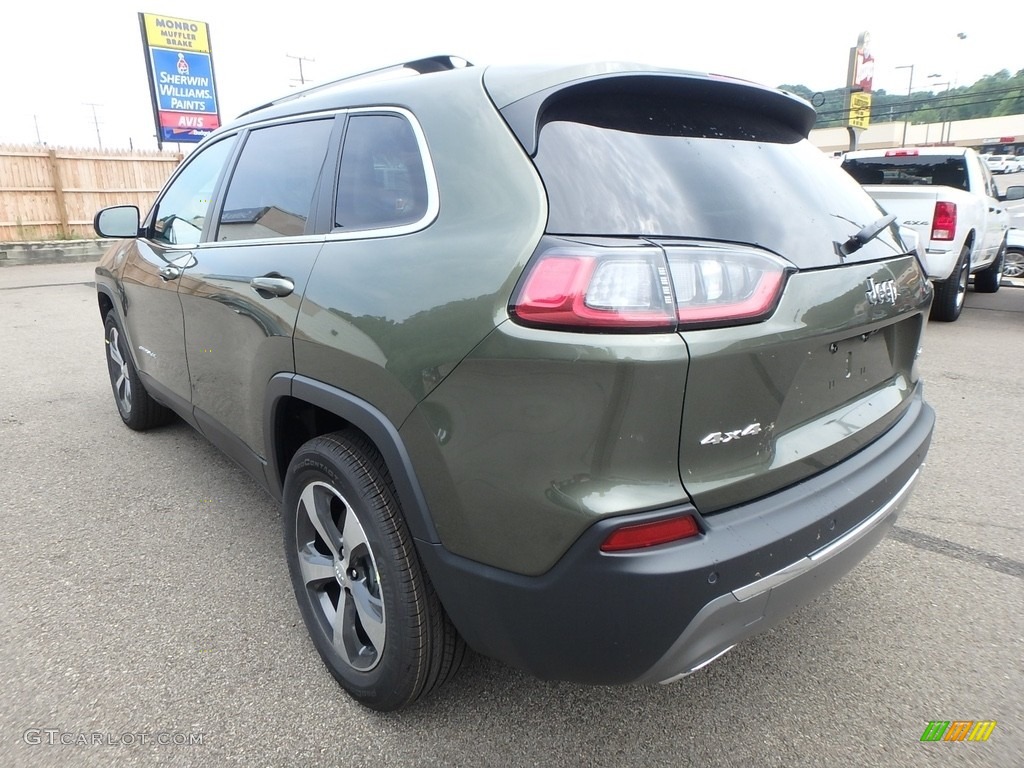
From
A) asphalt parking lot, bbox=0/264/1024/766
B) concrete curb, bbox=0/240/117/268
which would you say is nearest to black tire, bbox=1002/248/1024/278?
asphalt parking lot, bbox=0/264/1024/766

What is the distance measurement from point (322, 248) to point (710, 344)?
123 centimetres

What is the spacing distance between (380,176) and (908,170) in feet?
26.7

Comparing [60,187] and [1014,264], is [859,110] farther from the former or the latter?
[60,187]

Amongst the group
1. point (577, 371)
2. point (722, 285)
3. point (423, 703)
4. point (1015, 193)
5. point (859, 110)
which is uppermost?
point (859, 110)

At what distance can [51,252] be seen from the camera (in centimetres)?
1542

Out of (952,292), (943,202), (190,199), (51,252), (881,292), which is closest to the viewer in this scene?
(881,292)

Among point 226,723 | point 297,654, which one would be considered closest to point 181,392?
point 297,654

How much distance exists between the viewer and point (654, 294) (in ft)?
4.73

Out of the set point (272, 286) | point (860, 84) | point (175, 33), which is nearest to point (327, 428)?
point (272, 286)

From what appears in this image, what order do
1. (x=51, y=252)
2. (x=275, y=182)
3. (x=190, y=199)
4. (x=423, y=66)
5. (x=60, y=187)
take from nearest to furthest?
(x=423, y=66) < (x=275, y=182) < (x=190, y=199) < (x=51, y=252) < (x=60, y=187)

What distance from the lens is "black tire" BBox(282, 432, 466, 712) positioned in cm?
183

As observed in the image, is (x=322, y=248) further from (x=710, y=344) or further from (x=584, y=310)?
(x=710, y=344)

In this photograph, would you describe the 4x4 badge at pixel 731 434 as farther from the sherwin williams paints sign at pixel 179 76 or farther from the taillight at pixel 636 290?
the sherwin williams paints sign at pixel 179 76

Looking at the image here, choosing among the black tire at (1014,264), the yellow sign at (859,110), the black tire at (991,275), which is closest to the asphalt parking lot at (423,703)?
the black tire at (991,275)
